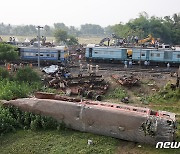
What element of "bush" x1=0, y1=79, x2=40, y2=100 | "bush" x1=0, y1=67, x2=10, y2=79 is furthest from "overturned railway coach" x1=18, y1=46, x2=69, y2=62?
"bush" x1=0, y1=79, x2=40, y2=100

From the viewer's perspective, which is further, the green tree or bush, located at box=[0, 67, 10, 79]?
the green tree

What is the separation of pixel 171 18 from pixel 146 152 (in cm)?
7105

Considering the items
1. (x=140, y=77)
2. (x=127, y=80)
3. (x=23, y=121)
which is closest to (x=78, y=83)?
(x=127, y=80)

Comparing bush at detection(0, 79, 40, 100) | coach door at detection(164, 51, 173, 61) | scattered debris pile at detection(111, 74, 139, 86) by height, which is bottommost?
bush at detection(0, 79, 40, 100)

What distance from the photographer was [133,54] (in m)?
36.2

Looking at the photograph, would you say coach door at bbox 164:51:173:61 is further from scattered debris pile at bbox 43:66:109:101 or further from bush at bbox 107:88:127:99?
bush at bbox 107:88:127:99

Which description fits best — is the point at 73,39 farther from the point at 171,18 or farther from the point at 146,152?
the point at 146,152

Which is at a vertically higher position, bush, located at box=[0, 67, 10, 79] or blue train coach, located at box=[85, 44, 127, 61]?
blue train coach, located at box=[85, 44, 127, 61]

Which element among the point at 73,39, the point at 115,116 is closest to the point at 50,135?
the point at 115,116

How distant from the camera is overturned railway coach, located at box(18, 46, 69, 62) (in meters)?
35.6

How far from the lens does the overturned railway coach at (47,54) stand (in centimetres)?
3559

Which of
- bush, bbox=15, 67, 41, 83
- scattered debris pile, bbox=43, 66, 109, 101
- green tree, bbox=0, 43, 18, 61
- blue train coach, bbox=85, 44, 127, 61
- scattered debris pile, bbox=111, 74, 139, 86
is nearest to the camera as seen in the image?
scattered debris pile, bbox=43, 66, 109, 101

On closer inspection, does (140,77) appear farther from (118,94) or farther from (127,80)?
(118,94)

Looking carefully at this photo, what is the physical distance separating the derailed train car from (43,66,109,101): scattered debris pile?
6342 millimetres
